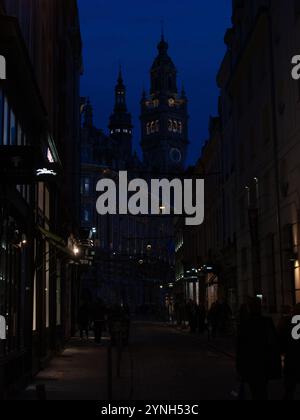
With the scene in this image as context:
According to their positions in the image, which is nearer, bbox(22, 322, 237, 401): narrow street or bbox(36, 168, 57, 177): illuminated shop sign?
bbox(36, 168, 57, 177): illuminated shop sign

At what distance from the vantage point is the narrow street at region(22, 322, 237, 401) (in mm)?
15547

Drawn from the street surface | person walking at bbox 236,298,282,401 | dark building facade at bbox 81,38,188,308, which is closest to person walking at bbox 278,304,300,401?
person walking at bbox 236,298,282,401

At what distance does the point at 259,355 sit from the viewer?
35.8 feet

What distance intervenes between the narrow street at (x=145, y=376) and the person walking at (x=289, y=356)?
9.47 feet

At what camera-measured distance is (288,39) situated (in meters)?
25.1

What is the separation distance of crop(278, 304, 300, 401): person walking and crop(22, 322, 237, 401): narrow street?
289cm

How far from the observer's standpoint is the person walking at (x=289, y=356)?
39.7 feet

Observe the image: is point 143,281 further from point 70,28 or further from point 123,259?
point 70,28

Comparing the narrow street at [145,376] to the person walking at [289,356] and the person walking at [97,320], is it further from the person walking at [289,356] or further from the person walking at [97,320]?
the person walking at [97,320]

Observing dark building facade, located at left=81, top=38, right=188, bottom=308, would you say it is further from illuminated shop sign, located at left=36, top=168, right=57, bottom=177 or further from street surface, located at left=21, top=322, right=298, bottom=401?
illuminated shop sign, located at left=36, top=168, right=57, bottom=177

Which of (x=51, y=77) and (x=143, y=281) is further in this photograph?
(x=143, y=281)

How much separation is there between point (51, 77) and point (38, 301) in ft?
33.5

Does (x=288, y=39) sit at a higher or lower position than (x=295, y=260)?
higher

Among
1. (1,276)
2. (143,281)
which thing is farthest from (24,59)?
(143,281)
